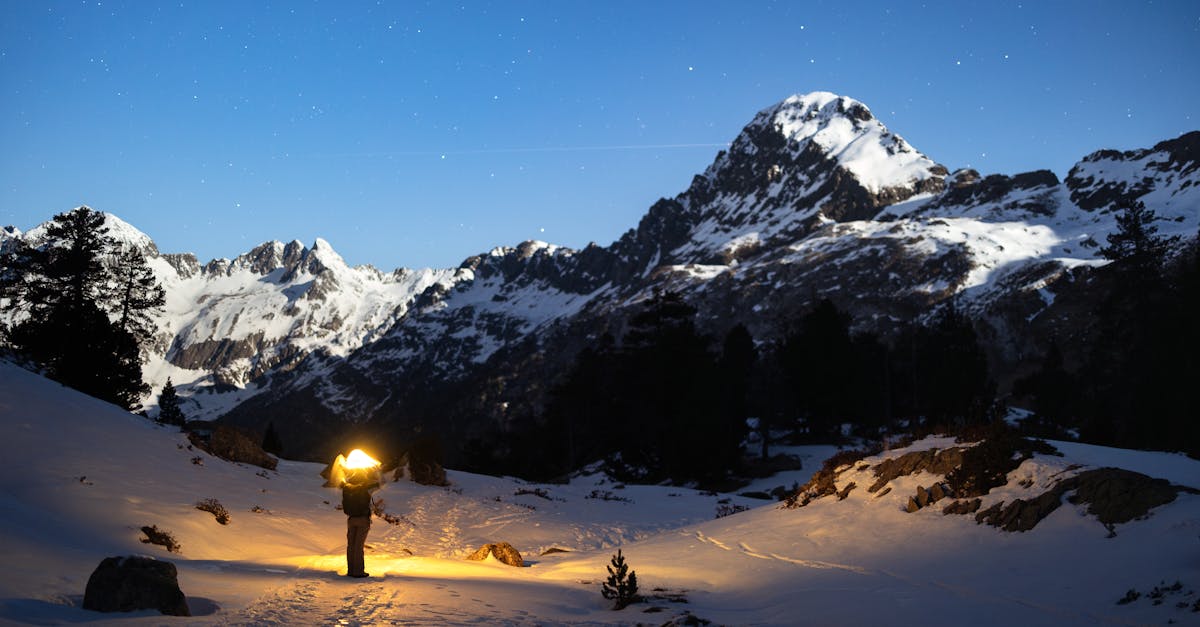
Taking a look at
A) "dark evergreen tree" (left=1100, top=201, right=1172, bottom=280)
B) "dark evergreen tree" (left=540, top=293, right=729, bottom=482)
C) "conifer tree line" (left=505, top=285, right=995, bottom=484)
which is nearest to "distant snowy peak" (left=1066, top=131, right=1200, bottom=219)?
"conifer tree line" (left=505, top=285, right=995, bottom=484)

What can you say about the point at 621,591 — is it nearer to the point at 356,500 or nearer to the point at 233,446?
the point at 356,500

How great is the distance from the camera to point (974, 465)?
13.5 meters

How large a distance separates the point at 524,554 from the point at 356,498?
7.67 meters

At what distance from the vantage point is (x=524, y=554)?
18.4 m

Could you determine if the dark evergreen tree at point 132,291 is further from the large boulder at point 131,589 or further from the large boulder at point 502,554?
the large boulder at point 131,589

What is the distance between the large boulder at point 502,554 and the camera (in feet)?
47.3

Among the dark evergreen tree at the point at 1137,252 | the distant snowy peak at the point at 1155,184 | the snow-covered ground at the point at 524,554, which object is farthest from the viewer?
the distant snowy peak at the point at 1155,184

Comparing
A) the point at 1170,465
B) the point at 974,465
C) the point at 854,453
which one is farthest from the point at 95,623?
the point at 854,453

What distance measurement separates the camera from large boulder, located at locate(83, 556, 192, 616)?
299 inches

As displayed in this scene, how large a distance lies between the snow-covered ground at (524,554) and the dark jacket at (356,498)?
1.06 m

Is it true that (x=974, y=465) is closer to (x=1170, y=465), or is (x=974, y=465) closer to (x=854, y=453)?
(x=1170, y=465)

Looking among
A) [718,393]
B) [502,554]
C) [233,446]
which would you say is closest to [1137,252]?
[718,393]

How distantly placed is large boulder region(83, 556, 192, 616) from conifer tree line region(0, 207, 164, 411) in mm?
38642

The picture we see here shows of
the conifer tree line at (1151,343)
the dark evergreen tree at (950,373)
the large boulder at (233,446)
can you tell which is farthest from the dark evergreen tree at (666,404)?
the large boulder at (233,446)
